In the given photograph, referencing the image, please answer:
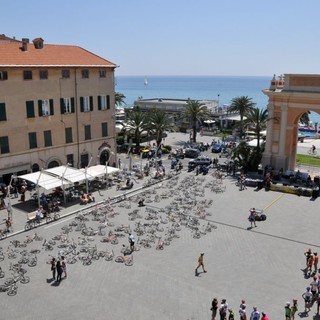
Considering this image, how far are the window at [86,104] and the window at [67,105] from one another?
1.19 metres

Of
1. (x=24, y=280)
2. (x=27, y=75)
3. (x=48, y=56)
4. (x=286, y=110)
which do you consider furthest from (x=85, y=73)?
(x=24, y=280)

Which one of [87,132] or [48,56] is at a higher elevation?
[48,56]

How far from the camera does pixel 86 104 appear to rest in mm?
41562

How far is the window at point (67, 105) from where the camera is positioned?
39.2 m

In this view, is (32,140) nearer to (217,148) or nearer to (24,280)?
(24,280)

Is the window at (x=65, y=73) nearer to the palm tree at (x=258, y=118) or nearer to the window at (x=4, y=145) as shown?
the window at (x=4, y=145)

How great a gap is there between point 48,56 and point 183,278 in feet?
87.9

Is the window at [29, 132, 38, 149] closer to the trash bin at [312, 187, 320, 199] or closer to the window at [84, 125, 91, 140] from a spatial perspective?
the window at [84, 125, 91, 140]

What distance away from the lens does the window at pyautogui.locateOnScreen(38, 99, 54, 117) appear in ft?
123

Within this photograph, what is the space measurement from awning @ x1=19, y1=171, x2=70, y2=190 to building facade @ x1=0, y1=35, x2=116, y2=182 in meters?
3.73

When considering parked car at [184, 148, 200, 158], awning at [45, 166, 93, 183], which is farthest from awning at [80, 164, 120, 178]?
parked car at [184, 148, 200, 158]

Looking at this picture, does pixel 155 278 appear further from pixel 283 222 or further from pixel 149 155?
pixel 149 155

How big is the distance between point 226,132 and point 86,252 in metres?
55.3

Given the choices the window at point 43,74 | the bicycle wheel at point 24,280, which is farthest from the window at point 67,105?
the bicycle wheel at point 24,280
